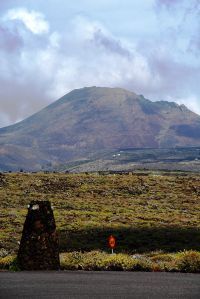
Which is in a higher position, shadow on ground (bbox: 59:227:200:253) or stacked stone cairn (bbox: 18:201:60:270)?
stacked stone cairn (bbox: 18:201:60:270)

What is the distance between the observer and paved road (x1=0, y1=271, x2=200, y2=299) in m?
17.7

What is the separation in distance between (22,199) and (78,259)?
296ft

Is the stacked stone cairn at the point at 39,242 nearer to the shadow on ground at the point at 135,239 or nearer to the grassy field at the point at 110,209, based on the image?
the grassy field at the point at 110,209

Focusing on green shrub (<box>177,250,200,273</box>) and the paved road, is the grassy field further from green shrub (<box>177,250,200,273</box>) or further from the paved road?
the paved road

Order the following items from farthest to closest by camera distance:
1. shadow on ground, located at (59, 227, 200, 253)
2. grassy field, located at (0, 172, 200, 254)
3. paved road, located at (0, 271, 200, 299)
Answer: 1. grassy field, located at (0, 172, 200, 254)
2. shadow on ground, located at (59, 227, 200, 253)
3. paved road, located at (0, 271, 200, 299)

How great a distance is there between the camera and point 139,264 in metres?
26.0

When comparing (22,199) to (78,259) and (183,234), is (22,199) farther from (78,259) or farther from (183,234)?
(78,259)

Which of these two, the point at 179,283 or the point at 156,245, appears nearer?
the point at 179,283

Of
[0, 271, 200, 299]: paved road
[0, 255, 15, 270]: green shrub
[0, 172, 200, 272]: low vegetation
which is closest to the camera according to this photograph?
[0, 271, 200, 299]: paved road

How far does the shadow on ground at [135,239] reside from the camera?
70.4 metres

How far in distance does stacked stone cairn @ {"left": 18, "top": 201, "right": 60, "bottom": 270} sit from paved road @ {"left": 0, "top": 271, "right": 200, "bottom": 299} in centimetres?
175

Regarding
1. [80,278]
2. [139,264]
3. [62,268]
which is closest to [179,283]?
[80,278]

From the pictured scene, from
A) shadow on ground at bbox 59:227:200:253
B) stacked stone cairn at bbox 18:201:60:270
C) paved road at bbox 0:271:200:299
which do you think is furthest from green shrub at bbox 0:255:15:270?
shadow on ground at bbox 59:227:200:253

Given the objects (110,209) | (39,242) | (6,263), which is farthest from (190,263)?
(110,209)
